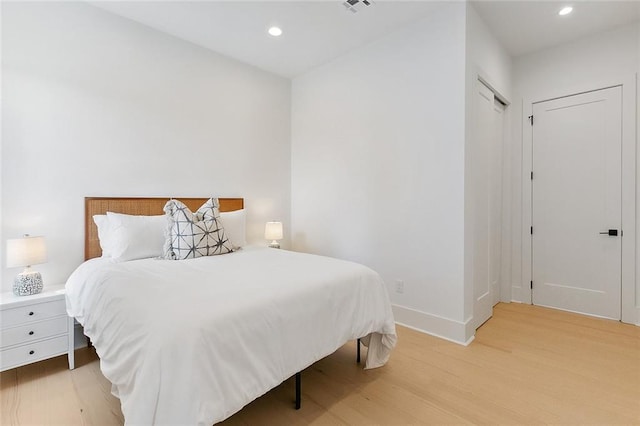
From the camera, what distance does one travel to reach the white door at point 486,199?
284cm

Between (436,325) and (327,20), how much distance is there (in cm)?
307

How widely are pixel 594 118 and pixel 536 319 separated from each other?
2.21 metres

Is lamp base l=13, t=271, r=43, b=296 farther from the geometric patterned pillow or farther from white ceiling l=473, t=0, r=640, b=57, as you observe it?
white ceiling l=473, t=0, r=640, b=57

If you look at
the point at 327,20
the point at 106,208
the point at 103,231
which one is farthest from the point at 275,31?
the point at 103,231

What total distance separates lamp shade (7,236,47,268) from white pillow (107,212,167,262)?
0.43 meters

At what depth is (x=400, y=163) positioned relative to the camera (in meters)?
3.03

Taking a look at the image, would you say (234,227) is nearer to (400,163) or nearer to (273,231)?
(273,231)

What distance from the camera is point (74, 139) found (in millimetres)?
2531

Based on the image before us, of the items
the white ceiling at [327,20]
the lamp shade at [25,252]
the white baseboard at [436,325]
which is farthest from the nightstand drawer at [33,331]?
the white baseboard at [436,325]

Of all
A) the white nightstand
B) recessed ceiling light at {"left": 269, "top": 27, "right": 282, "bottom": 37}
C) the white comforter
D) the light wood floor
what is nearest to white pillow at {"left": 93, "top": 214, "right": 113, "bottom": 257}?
the white comforter

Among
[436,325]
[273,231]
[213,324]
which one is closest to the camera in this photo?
[213,324]

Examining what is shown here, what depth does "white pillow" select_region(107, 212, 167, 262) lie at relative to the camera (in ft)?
7.84

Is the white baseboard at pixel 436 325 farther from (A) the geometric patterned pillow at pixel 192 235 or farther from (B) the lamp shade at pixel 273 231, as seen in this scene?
(A) the geometric patterned pillow at pixel 192 235

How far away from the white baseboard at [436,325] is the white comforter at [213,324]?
2.67 ft
